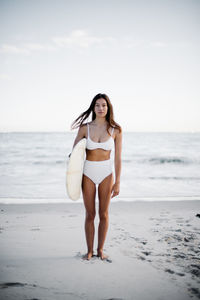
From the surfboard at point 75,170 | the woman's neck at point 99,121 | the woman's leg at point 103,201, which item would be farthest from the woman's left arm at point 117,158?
the surfboard at point 75,170

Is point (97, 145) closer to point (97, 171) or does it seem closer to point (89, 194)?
point (97, 171)

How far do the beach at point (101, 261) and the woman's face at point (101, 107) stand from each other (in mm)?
1811

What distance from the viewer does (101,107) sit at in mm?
2873

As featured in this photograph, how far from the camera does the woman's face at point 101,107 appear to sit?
288cm

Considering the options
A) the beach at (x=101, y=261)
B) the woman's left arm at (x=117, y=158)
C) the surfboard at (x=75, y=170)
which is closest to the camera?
the beach at (x=101, y=261)

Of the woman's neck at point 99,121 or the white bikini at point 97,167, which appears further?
the woman's neck at point 99,121

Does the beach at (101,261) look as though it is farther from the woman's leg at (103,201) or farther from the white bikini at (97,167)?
the white bikini at (97,167)

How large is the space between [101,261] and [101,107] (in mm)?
1890

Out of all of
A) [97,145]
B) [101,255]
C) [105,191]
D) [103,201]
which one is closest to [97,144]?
[97,145]

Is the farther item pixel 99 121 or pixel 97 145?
pixel 99 121

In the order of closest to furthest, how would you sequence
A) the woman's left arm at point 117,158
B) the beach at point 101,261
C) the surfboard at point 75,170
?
the beach at point 101,261 < the surfboard at point 75,170 < the woman's left arm at point 117,158

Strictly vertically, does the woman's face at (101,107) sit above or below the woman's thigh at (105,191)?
above

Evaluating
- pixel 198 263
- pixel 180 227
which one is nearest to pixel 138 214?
pixel 180 227

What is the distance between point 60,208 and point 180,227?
2571mm
